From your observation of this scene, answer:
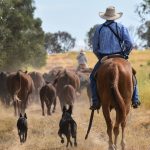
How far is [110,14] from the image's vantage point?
461 inches

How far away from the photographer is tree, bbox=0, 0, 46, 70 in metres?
40.7

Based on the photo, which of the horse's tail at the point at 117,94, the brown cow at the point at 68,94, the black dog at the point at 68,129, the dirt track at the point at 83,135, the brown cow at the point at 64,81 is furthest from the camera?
the brown cow at the point at 64,81

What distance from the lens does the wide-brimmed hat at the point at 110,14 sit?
11664 millimetres

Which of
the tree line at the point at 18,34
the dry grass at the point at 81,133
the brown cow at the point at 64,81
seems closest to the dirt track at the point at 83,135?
the dry grass at the point at 81,133

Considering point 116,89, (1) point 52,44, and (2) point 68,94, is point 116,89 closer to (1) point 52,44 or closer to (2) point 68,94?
A: (2) point 68,94

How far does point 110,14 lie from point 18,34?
103 ft

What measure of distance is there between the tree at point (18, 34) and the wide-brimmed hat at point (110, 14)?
27.7m

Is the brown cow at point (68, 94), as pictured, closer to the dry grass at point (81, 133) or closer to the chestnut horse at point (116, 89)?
the dry grass at point (81, 133)

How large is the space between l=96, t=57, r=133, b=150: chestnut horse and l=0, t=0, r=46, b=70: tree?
2879 centimetres

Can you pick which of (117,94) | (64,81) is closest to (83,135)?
(117,94)

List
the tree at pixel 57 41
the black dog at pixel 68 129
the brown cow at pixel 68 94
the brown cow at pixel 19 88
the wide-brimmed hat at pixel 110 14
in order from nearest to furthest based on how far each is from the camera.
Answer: the wide-brimmed hat at pixel 110 14 < the black dog at pixel 68 129 < the brown cow at pixel 19 88 < the brown cow at pixel 68 94 < the tree at pixel 57 41

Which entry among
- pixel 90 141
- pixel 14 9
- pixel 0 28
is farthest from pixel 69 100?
pixel 14 9

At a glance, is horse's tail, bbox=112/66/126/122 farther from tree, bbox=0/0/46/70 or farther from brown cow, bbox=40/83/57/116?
tree, bbox=0/0/46/70

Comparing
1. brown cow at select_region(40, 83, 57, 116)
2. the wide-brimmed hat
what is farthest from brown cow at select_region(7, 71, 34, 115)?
the wide-brimmed hat
